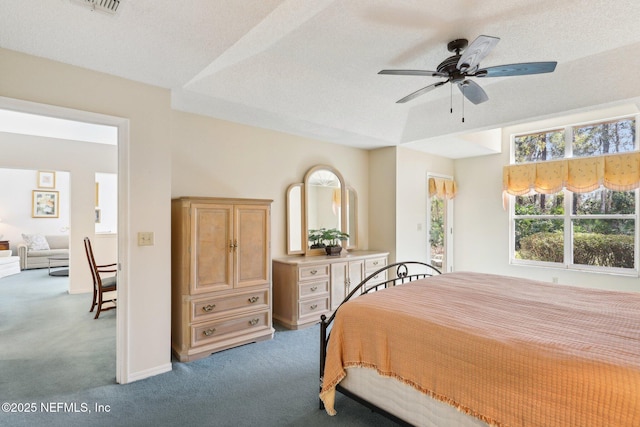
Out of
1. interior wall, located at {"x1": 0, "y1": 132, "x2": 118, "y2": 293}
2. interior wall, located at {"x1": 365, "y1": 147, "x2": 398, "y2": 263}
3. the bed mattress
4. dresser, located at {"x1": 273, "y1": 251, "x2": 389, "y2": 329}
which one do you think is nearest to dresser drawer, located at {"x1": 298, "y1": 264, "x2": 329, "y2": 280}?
dresser, located at {"x1": 273, "y1": 251, "x2": 389, "y2": 329}

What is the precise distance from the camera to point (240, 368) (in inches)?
108

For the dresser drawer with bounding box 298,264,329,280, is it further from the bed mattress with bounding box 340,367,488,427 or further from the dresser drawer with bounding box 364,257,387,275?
the bed mattress with bounding box 340,367,488,427

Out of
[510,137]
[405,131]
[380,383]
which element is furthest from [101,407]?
[510,137]

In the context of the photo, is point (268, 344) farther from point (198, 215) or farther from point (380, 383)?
point (380, 383)

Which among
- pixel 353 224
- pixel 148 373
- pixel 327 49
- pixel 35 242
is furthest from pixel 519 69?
pixel 35 242

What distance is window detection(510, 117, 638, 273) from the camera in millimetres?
4312

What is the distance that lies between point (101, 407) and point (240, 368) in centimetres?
101

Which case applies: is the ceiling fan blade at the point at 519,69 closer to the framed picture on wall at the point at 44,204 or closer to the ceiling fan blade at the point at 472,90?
the ceiling fan blade at the point at 472,90

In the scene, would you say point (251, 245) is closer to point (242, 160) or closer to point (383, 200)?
point (242, 160)

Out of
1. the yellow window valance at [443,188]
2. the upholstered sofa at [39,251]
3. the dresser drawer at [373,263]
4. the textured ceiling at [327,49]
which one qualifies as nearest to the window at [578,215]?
the yellow window valance at [443,188]

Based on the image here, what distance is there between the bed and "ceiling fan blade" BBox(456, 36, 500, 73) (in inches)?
62.3

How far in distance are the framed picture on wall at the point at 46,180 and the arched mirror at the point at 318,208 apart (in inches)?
317

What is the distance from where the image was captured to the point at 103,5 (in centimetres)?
175

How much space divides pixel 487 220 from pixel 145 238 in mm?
5496
